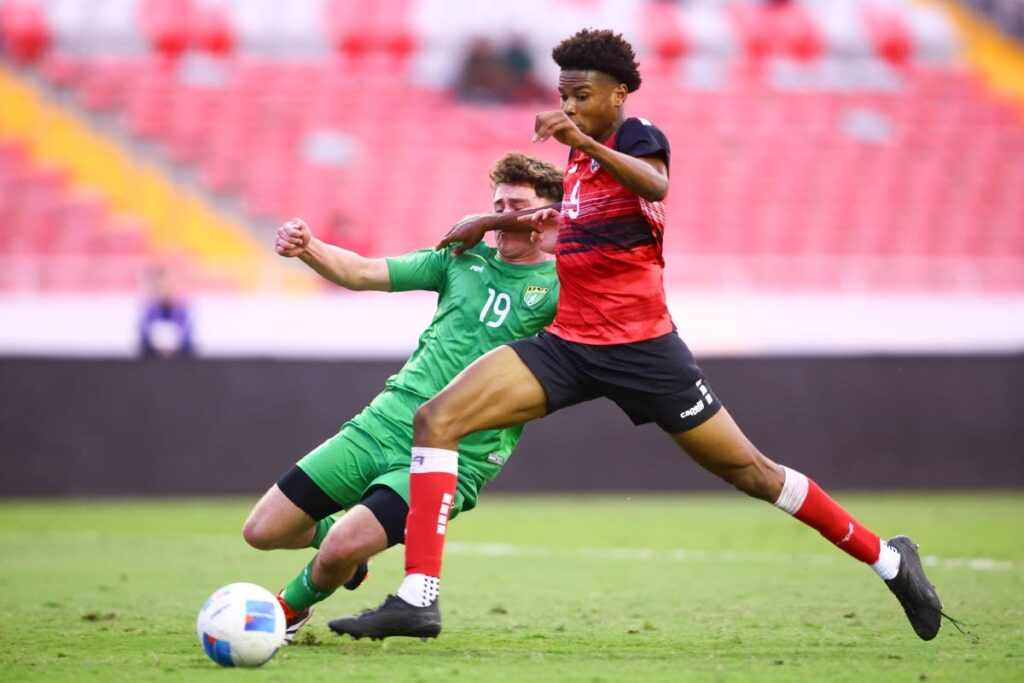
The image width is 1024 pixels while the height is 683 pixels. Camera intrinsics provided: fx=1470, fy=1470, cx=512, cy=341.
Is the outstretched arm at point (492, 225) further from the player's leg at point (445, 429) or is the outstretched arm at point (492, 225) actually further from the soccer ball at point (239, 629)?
the soccer ball at point (239, 629)

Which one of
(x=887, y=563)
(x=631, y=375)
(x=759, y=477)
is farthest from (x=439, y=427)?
(x=887, y=563)

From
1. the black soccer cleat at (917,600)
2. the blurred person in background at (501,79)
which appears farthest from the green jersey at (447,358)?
the blurred person in background at (501,79)

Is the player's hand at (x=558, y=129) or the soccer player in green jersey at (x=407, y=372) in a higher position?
the player's hand at (x=558, y=129)

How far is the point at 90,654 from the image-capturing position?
5.88 m

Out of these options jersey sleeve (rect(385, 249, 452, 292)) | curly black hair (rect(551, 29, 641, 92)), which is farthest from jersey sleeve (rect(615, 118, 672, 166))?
jersey sleeve (rect(385, 249, 452, 292))

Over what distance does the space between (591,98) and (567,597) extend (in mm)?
3272

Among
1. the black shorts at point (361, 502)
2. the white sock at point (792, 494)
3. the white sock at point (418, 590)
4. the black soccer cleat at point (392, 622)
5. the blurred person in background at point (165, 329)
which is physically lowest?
the blurred person in background at point (165, 329)

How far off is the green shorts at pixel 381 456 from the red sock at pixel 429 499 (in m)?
0.36

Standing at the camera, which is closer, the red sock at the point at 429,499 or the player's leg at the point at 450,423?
the player's leg at the point at 450,423

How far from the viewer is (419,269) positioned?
21.5ft

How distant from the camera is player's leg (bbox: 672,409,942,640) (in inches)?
239

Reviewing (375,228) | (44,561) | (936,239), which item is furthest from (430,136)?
(44,561)

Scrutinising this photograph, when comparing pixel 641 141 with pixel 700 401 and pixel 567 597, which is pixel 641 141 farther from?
pixel 567 597

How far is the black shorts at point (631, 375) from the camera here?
5.99 meters
